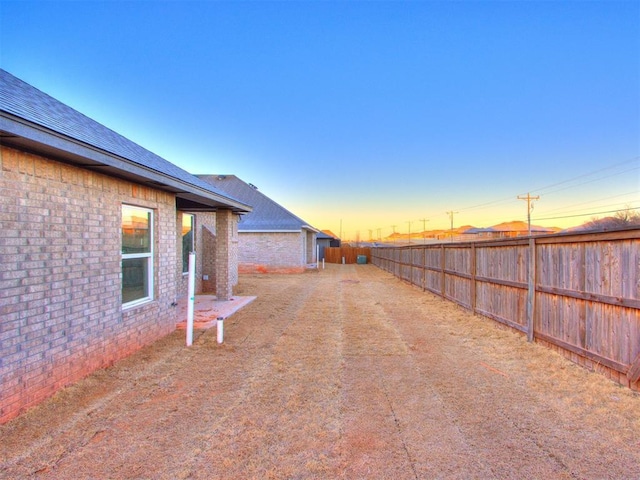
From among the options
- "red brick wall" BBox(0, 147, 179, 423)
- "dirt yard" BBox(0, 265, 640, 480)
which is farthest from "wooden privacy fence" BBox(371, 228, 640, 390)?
"red brick wall" BBox(0, 147, 179, 423)

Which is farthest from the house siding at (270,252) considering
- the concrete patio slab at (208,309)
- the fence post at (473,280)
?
the fence post at (473,280)

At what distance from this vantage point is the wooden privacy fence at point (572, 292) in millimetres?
3758

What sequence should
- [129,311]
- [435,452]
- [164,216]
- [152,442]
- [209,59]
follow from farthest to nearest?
[209,59] < [164,216] < [129,311] < [152,442] < [435,452]

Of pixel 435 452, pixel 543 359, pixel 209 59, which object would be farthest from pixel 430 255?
pixel 209 59

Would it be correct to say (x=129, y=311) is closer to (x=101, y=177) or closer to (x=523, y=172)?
(x=101, y=177)

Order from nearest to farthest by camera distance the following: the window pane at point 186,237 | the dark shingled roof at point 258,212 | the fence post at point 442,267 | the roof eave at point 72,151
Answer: the roof eave at point 72,151, the fence post at point 442,267, the window pane at point 186,237, the dark shingled roof at point 258,212

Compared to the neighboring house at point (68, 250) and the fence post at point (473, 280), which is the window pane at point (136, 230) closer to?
the neighboring house at point (68, 250)

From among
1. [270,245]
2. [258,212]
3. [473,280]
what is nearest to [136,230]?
[473,280]

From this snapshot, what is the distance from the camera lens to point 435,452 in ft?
8.48

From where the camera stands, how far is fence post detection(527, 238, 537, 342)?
5637 mm

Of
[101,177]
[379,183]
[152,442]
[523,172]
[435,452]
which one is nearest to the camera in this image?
[435,452]

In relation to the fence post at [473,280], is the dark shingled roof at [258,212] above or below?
above

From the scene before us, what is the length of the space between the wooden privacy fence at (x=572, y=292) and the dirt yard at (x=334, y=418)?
334 mm

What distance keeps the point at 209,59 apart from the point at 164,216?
828 centimetres
